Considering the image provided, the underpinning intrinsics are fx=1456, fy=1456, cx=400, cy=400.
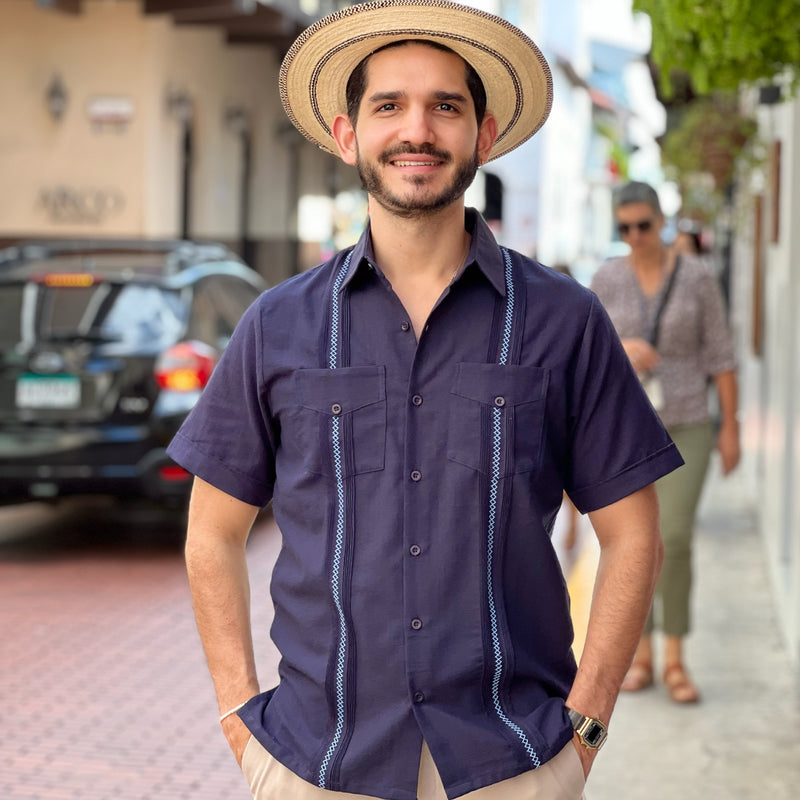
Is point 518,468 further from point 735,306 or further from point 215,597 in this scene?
point 735,306

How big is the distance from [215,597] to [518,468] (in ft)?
2.09

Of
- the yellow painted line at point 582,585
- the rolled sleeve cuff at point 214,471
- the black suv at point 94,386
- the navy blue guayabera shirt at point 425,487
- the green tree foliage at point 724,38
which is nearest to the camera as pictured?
the navy blue guayabera shirt at point 425,487

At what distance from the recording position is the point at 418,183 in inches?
97.5

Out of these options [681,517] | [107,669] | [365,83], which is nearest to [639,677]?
[681,517]

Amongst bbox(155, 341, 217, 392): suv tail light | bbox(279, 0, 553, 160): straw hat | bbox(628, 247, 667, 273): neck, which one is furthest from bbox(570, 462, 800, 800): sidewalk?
bbox(279, 0, 553, 160): straw hat

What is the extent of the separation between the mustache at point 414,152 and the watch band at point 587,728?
0.96 meters

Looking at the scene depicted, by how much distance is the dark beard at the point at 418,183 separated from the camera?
248 cm

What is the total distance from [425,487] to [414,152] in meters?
0.57

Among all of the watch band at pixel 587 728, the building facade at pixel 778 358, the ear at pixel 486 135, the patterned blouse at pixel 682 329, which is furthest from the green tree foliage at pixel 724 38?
the watch band at pixel 587 728

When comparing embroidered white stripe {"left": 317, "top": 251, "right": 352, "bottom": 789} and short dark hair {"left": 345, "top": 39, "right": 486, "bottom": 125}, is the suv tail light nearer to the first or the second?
short dark hair {"left": 345, "top": 39, "right": 486, "bottom": 125}

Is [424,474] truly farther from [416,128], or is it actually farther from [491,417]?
[416,128]

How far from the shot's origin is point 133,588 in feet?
26.1

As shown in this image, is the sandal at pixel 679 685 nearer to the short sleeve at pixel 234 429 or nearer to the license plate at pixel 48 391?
the short sleeve at pixel 234 429

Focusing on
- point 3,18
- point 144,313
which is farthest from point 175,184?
point 144,313
